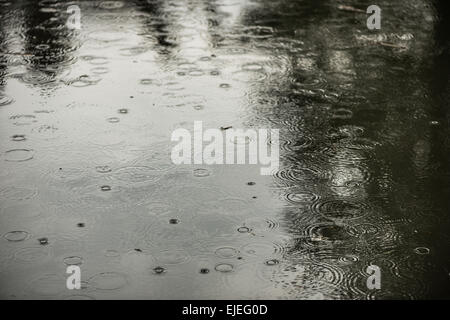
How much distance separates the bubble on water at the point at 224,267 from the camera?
4582 millimetres

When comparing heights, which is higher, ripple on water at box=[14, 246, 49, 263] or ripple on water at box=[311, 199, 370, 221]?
ripple on water at box=[311, 199, 370, 221]

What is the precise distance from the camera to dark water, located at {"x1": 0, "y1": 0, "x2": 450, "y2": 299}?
181 inches

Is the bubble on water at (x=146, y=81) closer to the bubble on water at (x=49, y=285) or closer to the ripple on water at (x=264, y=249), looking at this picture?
the ripple on water at (x=264, y=249)

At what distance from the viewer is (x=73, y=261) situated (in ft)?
15.2

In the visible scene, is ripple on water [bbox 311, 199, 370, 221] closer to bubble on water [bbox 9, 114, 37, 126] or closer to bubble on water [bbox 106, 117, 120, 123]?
bubble on water [bbox 106, 117, 120, 123]

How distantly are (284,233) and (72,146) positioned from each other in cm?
202

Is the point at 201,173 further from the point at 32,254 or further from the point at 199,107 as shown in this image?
the point at 32,254

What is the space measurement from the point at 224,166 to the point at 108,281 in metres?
1.63

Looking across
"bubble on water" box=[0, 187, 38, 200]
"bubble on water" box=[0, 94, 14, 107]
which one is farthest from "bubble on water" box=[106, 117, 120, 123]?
"bubble on water" box=[0, 187, 38, 200]

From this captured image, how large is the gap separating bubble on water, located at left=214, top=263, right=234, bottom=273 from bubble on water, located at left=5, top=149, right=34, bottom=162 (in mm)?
2033

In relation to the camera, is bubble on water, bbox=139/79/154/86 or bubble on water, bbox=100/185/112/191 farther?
bubble on water, bbox=139/79/154/86

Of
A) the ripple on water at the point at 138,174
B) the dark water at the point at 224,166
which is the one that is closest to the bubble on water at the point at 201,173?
the dark water at the point at 224,166

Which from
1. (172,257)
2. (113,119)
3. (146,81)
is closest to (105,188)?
(172,257)

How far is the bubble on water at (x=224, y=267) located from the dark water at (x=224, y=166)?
0.02 metres
